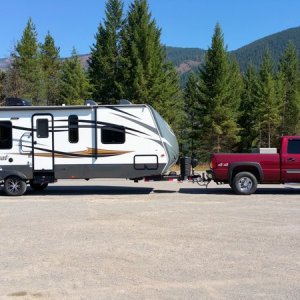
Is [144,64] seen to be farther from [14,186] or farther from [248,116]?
[14,186]

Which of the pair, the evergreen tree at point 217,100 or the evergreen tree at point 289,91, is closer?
the evergreen tree at point 217,100

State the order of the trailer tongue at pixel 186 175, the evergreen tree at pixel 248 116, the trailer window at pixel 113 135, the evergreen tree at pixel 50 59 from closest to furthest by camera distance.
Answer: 1. the trailer window at pixel 113 135
2. the trailer tongue at pixel 186 175
3. the evergreen tree at pixel 248 116
4. the evergreen tree at pixel 50 59

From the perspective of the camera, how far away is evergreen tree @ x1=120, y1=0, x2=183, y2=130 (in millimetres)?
47500

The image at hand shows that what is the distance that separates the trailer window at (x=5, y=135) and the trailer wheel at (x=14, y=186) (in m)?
1.10

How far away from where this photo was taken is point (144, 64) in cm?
4803

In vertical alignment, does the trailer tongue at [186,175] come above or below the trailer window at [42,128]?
below

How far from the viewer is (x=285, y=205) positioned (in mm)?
13047

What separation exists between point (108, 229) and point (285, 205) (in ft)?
18.7

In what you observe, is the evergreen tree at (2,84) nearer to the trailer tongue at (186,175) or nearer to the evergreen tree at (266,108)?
the evergreen tree at (266,108)

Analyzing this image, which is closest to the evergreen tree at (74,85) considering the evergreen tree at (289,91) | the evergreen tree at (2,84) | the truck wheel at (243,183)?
the evergreen tree at (2,84)

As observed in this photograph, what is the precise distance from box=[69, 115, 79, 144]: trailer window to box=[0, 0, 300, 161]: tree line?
31.8 meters

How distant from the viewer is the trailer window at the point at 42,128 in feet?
51.5

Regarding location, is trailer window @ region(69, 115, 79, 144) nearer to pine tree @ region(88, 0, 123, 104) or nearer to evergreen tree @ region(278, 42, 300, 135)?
pine tree @ region(88, 0, 123, 104)

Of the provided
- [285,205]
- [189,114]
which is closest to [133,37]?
[189,114]
